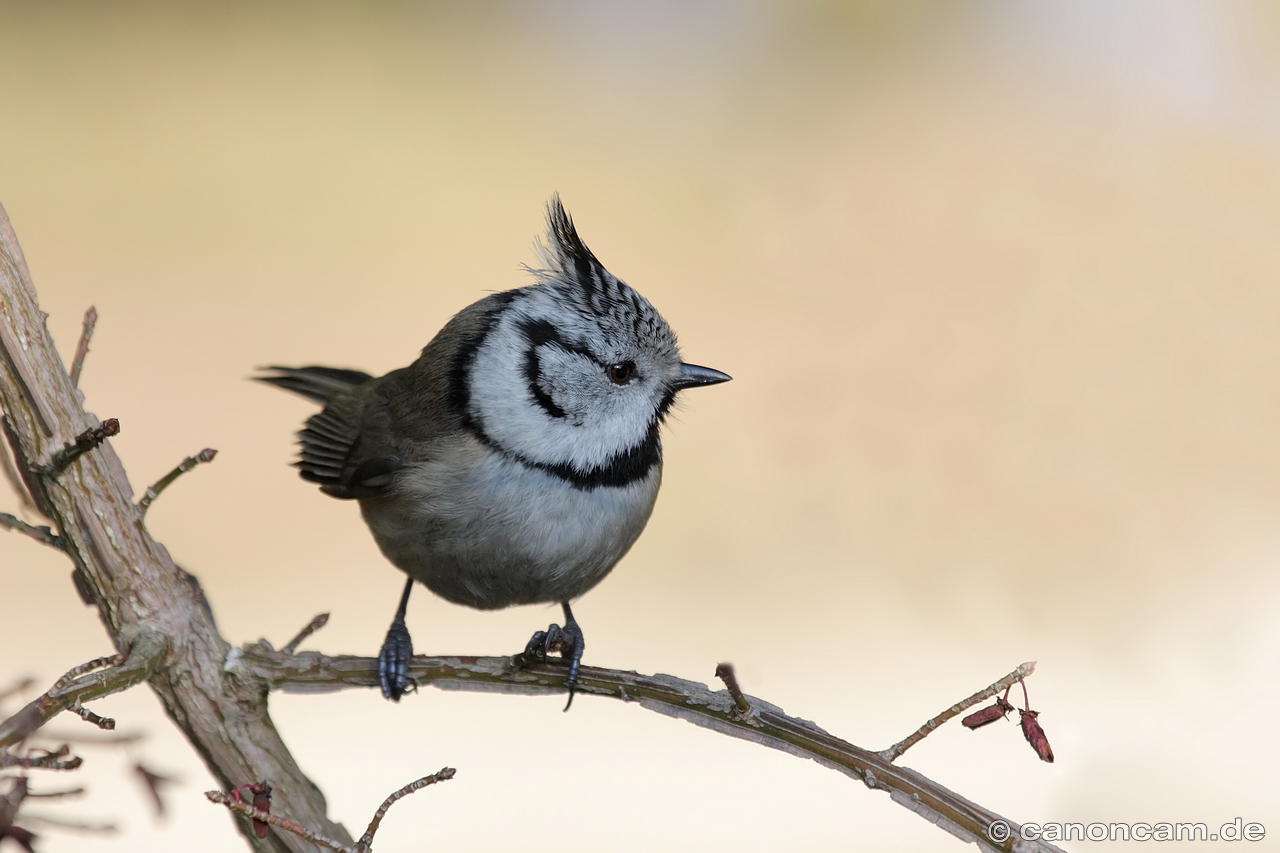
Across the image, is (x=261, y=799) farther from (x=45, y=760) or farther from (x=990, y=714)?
(x=990, y=714)

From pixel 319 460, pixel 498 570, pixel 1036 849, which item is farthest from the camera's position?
pixel 319 460

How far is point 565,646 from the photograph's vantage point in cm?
235

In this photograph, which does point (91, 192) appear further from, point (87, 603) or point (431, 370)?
point (87, 603)

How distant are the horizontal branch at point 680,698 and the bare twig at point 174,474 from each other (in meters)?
0.28

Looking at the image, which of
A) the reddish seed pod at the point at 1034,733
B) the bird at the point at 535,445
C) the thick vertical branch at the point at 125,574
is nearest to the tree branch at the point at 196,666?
the thick vertical branch at the point at 125,574

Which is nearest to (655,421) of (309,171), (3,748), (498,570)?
(498,570)

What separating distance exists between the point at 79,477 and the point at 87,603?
0.67 feet

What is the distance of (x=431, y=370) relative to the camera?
2.51 m

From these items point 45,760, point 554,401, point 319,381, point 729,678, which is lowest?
point 45,760

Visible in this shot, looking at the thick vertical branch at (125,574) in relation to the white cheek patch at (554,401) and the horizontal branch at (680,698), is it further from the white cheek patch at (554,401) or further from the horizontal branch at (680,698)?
the white cheek patch at (554,401)

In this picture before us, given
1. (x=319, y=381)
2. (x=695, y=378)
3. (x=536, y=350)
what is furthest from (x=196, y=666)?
(x=319, y=381)

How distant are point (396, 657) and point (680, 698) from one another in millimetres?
948

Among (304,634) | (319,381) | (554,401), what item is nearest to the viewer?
(304,634)

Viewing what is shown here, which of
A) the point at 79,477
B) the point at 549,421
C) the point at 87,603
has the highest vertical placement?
the point at 549,421
